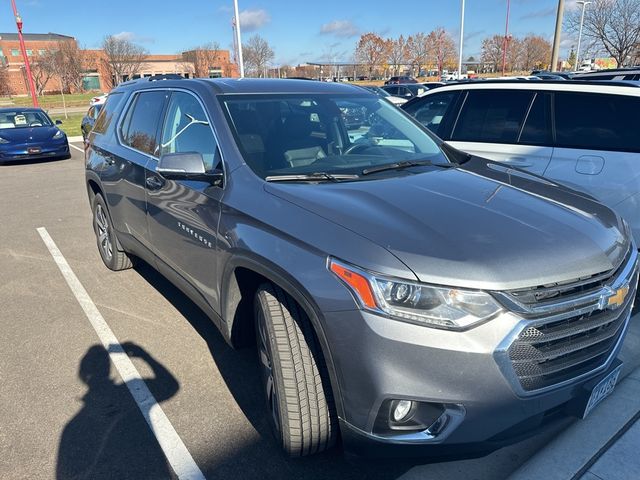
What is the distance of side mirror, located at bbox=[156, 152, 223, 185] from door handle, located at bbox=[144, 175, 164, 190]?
642mm

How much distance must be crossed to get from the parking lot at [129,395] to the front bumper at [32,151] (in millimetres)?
9003

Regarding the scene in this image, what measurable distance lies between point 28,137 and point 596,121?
13.2 metres

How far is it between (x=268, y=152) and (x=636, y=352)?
284cm

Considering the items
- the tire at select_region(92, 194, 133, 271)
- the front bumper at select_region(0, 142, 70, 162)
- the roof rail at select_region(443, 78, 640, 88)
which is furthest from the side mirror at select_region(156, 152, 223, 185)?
the front bumper at select_region(0, 142, 70, 162)

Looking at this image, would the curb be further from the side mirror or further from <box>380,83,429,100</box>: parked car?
<box>380,83,429,100</box>: parked car

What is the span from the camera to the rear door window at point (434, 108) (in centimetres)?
559

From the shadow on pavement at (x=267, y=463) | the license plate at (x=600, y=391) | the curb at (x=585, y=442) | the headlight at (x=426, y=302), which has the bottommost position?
the shadow on pavement at (x=267, y=463)

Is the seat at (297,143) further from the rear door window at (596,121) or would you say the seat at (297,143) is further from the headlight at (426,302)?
the rear door window at (596,121)

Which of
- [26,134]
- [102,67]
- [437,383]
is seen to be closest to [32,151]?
[26,134]

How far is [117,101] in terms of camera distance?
15.9ft

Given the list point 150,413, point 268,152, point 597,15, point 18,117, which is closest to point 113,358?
point 150,413

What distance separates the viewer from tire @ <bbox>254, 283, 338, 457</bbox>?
2.23 metres

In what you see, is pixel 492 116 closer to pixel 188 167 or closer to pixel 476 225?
pixel 476 225

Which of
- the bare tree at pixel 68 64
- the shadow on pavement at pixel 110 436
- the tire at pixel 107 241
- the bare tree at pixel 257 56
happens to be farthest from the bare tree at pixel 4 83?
the shadow on pavement at pixel 110 436
